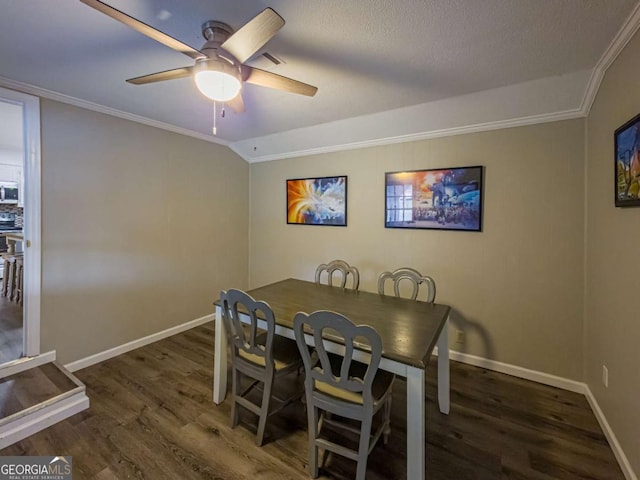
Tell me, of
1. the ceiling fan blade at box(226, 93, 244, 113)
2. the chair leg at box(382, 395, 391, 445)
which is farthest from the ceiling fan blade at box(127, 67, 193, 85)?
the chair leg at box(382, 395, 391, 445)

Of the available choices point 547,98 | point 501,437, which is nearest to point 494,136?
point 547,98

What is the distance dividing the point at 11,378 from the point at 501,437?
3.58 m

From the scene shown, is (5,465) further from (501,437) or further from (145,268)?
(501,437)

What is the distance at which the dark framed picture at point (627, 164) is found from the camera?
56.8 inches

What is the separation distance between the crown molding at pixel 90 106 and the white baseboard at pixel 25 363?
6.97 feet

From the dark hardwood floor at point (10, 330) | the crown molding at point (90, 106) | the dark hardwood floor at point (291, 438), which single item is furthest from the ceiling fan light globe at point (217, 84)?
the dark hardwood floor at point (10, 330)

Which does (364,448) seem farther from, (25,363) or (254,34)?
(25,363)

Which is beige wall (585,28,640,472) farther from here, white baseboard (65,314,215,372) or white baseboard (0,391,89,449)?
white baseboard (65,314,215,372)

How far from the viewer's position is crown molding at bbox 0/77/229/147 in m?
2.21

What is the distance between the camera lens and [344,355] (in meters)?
1.49

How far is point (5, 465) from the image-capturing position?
167 centimetres

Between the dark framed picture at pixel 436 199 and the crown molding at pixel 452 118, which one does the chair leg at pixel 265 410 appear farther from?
the crown molding at pixel 452 118

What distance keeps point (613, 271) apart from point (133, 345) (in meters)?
4.03

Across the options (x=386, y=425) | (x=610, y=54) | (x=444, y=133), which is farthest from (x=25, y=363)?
(x=610, y=54)
